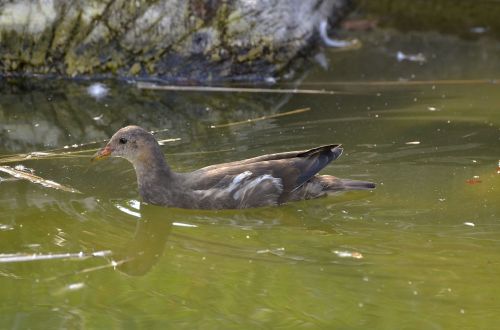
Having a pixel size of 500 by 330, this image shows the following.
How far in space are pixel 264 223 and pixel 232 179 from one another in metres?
0.48

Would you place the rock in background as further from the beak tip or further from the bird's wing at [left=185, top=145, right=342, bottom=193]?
the bird's wing at [left=185, top=145, right=342, bottom=193]

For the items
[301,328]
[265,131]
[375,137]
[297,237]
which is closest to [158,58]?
[265,131]

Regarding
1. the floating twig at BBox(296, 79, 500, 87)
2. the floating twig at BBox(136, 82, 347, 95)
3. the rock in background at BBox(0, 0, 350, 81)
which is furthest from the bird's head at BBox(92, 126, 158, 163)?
the rock in background at BBox(0, 0, 350, 81)

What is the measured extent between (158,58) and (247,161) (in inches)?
163

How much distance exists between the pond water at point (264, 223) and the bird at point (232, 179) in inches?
3.7

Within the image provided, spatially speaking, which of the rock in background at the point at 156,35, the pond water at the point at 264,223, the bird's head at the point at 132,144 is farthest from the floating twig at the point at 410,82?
the bird's head at the point at 132,144

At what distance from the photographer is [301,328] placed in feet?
16.7

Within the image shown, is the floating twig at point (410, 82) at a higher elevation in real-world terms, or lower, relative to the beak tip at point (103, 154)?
lower

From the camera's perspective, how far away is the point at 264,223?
22.1 ft

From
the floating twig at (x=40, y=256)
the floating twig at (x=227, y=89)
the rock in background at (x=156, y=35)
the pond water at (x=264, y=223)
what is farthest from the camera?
the rock in background at (x=156, y=35)

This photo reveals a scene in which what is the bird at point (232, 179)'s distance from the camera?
7012mm

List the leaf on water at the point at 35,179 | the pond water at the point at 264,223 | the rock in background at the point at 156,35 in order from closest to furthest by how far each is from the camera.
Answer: the pond water at the point at 264,223 < the leaf on water at the point at 35,179 < the rock in background at the point at 156,35

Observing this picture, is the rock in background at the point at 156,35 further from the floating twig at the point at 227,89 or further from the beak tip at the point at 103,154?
the beak tip at the point at 103,154

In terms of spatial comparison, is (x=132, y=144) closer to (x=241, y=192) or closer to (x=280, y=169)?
(x=241, y=192)
